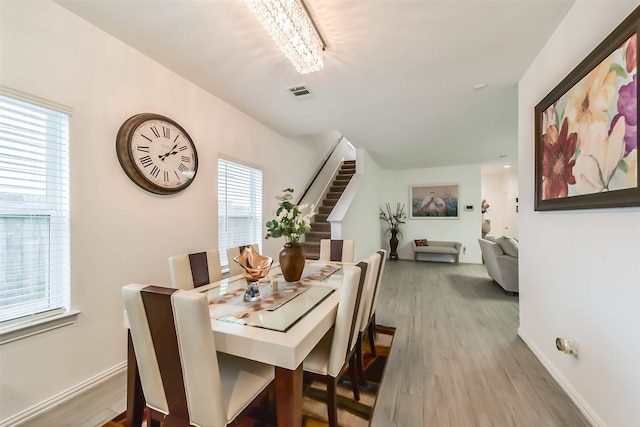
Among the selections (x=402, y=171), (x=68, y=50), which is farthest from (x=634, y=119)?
(x=402, y=171)

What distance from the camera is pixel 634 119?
1164mm

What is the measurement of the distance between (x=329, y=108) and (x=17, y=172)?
277 cm

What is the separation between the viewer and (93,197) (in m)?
1.82

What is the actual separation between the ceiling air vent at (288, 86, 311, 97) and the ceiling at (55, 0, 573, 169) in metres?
0.08

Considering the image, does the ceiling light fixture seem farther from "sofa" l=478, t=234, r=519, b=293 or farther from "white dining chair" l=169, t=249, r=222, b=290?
"sofa" l=478, t=234, r=519, b=293

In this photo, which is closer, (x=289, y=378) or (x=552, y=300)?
(x=289, y=378)

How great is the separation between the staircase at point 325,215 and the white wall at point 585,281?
280 centimetres

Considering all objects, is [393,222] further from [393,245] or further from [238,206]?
[238,206]

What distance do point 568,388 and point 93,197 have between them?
3.56m

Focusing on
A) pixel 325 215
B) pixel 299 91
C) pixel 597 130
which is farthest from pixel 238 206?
pixel 597 130

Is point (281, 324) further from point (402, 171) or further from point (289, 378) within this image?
point (402, 171)

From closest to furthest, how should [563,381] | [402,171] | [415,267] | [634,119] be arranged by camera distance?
[634,119] < [563,381] < [415,267] < [402,171]

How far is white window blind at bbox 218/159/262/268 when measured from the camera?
306cm

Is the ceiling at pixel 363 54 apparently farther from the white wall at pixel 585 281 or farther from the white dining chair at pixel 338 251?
the white dining chair at pixel 338 251
